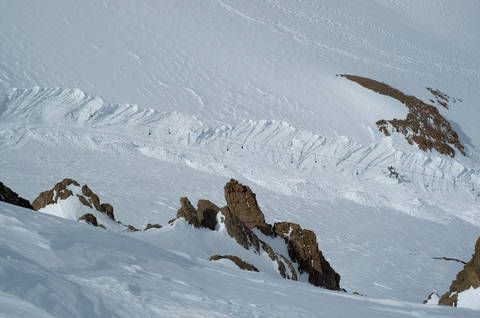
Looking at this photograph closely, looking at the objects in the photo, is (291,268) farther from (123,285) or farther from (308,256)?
(123,285)

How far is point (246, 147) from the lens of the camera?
75.1 feet

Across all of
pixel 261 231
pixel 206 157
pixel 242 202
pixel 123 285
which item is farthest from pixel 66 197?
pixel 206 157

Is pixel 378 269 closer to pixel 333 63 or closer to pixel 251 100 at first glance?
pixel 251 100

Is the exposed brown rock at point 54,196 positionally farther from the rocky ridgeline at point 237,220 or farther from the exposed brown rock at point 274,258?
the exposed brown rock at point 274,258

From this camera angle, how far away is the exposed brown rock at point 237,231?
1155 cm

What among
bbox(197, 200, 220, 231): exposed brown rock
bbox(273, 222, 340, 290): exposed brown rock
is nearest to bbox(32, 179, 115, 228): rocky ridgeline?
bbox(197, 200, 220, 231): exposed brown rock

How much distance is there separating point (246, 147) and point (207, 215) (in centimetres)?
1116

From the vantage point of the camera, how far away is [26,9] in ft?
97.9

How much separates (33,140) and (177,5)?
75.3ft

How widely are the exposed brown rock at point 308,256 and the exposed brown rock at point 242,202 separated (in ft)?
2.94

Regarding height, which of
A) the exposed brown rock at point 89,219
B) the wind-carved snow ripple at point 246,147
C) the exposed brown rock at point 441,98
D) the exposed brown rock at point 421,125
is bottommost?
the exposed brown rock at point 89,219

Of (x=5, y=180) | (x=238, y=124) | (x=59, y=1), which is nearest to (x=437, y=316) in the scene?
(x=5, y=180)

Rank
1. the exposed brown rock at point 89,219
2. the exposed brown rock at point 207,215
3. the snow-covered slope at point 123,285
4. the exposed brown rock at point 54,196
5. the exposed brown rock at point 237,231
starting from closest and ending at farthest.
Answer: the snow-covered slope at point 123,285 → the exposed brown rock at point 89,219 → the exposed brown rock at point 54,196 → the exposed brown rock at point 237,231 → the exposed brown rock at point 207,215

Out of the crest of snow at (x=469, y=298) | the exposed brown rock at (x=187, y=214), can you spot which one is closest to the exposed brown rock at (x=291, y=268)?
the exposed brown rock at (x=187, y=214)
